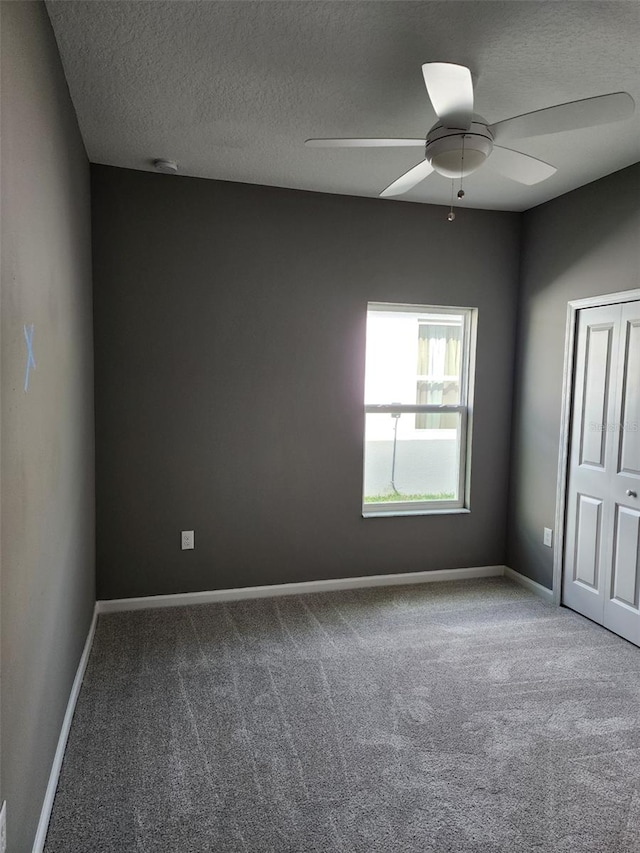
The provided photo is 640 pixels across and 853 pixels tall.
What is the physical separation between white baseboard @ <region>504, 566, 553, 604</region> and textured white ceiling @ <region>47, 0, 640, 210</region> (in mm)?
2747

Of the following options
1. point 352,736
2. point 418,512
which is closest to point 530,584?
point 418,512

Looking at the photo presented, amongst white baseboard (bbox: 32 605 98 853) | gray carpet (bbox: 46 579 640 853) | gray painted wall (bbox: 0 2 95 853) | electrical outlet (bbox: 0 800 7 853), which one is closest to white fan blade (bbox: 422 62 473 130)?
gray painted wall (bbox: 0 2 95 853)

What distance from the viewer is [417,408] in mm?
4203

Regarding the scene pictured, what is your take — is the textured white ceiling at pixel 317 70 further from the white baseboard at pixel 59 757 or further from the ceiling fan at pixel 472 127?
the white baseboard at pixel 59 757

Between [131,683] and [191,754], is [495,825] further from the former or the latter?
[131,683]

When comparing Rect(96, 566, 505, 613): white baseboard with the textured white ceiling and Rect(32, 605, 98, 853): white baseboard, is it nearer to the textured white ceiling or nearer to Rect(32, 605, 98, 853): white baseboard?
Rect(32, 605, 98, 853): white baseboard

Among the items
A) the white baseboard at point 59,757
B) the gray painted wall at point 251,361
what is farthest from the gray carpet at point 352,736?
the gray painted wall at point 251,361

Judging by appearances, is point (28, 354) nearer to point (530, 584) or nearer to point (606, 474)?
point (606, 474)

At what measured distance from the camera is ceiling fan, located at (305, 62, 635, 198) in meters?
1.80

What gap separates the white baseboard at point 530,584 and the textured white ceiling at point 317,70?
9.01ft

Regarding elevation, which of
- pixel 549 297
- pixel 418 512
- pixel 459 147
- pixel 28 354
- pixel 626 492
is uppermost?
pixel 459 147

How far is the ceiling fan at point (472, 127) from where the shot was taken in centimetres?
180

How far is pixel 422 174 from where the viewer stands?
252 cm

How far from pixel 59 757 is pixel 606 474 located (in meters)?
3.19
